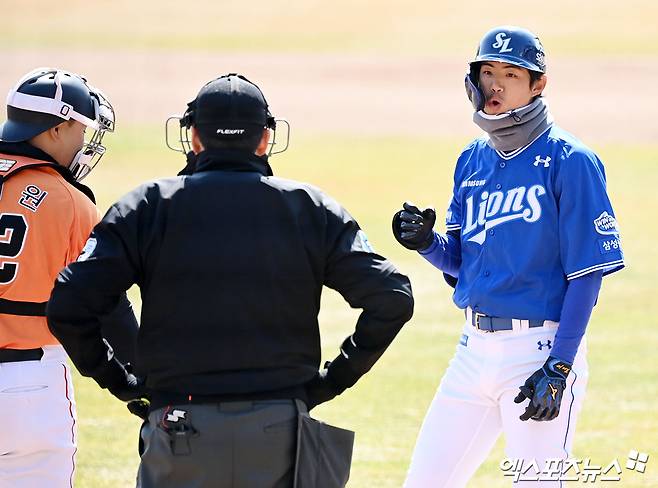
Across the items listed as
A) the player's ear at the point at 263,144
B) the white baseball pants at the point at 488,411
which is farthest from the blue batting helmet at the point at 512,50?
the player's ear at the point at 263,144

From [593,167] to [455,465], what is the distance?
1250 millimetres

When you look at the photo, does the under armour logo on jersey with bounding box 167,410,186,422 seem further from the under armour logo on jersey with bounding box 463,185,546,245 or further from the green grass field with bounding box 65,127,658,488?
the green grass field with bounding box 65,127,658,488

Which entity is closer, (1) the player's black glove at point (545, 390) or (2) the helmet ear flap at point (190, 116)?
(2) the helmet ear flap at point (190, 116)

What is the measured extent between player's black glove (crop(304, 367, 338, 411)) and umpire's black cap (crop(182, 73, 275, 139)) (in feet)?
2.70

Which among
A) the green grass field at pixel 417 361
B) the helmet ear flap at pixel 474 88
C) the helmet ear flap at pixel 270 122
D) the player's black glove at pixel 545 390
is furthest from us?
the green grass field at pixel 417 361

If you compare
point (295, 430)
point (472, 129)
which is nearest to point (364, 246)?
point (295, 430)

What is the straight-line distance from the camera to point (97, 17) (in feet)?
154

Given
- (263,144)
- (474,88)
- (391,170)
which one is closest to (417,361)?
(474,88)

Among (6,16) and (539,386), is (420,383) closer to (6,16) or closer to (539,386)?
(539,386)

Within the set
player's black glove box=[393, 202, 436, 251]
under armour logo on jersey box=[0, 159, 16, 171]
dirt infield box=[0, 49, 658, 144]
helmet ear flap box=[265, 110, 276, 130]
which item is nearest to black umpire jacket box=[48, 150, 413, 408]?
helmet ear flap box=[265, 110, 276, 130]

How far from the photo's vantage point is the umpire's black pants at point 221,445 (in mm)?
3695

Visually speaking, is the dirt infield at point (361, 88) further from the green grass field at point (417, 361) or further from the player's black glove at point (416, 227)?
the player's black glove at point (416, 227)

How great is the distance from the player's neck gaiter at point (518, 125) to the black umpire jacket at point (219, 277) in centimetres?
116

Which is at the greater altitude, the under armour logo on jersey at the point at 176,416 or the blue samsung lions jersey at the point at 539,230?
the blue samsung lions jersey at the point at 539,230
